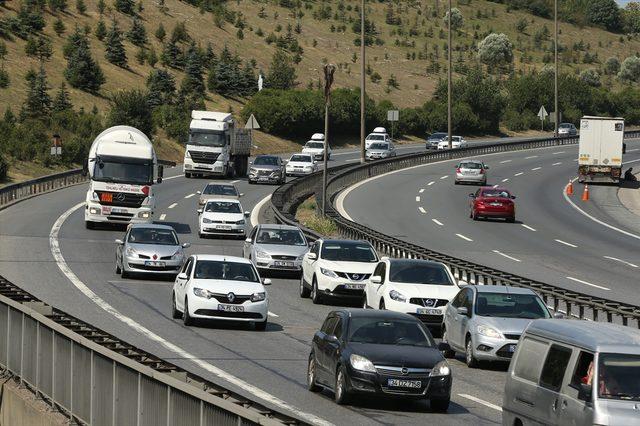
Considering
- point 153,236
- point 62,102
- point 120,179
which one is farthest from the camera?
point 62,102

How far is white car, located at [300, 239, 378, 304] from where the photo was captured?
32.7 m

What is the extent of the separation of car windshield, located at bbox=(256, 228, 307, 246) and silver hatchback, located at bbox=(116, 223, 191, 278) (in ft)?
9.70

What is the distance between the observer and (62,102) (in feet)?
312

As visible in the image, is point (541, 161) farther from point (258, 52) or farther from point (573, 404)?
point (573, 404)

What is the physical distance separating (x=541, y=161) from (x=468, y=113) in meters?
33.6

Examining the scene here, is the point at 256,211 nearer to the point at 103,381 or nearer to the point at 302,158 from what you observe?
the point at 302,158

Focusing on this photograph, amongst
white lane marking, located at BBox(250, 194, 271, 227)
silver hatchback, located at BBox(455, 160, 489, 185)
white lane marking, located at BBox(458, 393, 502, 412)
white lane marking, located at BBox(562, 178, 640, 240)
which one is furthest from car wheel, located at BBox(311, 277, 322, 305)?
silver hatchback, located at BBox(455, 160, 489, 185)

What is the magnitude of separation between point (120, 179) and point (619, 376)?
121ft

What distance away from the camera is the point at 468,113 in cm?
13000

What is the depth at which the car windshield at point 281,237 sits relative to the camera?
39.2 metres

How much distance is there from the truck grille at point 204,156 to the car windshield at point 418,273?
145 feet

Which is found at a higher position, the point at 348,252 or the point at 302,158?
the point at 302,158

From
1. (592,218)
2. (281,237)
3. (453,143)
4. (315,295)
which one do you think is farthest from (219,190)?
(453,143)

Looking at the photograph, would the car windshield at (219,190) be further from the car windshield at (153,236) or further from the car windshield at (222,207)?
the car windshield at (153,236)
